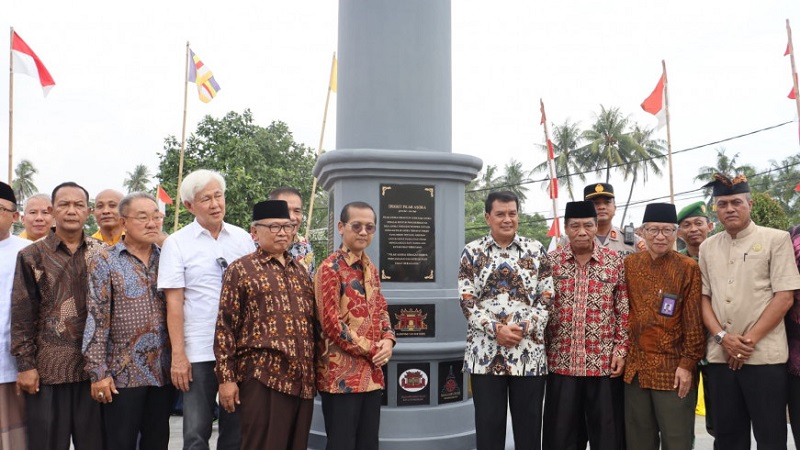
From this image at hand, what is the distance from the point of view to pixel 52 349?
3670mm

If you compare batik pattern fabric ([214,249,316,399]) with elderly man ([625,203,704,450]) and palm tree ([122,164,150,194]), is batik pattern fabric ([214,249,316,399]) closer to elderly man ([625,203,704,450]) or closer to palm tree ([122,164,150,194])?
elderly man ([625,203,704,450])

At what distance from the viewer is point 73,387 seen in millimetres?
3717

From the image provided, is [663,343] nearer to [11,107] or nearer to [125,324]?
[125,324]

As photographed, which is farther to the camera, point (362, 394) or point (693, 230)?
point (693, 230)

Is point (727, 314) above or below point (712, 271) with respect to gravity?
below

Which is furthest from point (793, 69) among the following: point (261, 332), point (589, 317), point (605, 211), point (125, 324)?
point (125, 324)

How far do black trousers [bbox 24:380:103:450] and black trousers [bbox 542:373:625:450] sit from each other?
9.07 feet

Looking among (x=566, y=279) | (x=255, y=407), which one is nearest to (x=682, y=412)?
(x=566, y=279)

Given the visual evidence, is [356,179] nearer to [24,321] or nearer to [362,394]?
[362,394]

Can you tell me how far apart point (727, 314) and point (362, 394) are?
2249 millimetres

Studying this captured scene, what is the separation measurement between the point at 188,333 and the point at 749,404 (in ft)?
10.9

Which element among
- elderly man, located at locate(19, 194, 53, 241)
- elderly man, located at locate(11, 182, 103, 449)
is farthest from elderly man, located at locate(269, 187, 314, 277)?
elderly man, located at locate(19, 194, 53, 241)

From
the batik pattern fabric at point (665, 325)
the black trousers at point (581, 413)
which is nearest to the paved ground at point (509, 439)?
the black trousers at point (581, 413)

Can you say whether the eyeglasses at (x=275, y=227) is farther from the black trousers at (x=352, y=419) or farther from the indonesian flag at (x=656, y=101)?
the indonesian flag at (x=656, y=101)
